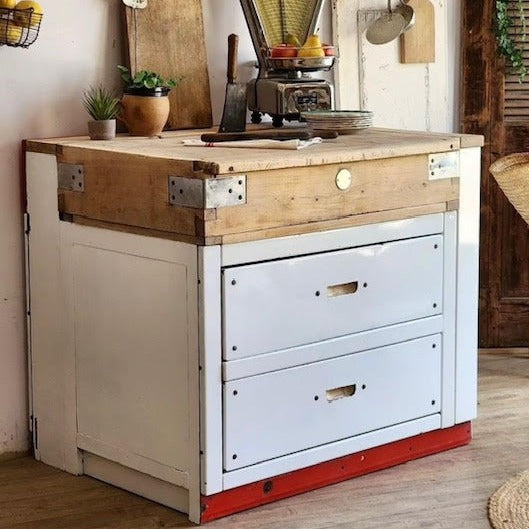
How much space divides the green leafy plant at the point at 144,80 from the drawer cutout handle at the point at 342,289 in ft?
2.63

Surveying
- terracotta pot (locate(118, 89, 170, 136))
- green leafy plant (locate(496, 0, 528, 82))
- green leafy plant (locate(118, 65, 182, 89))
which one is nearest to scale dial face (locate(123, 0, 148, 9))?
green leafy plant (locate(118, 65, 182, 89))

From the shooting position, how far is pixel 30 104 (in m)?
3.68

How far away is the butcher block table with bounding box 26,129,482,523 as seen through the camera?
3240 millimetres

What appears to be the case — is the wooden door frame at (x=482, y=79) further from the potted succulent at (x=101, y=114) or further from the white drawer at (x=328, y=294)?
the potted succulent at (x=101, y=114)

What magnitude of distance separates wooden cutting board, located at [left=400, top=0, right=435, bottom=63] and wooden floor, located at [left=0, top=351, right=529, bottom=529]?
1.49 meters

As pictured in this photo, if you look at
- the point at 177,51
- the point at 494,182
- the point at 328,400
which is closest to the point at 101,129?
the point at 177,51

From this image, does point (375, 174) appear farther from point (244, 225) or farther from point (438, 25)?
point (438, 25)

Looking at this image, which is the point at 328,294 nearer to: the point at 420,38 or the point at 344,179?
the point at 344,179

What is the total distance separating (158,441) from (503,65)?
2276mm

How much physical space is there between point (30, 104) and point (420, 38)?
1.64 m

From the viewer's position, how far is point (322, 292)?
3.46 metres

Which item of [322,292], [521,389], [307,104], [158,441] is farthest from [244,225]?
[521,389]

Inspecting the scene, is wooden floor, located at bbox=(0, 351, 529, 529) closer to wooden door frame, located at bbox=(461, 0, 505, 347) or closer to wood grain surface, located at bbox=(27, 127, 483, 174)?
wood grain surface, located at bbox=(27, 127, 483, 174)

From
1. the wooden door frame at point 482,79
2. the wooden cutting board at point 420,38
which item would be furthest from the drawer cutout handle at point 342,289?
the wooden door frame at point 482,79
